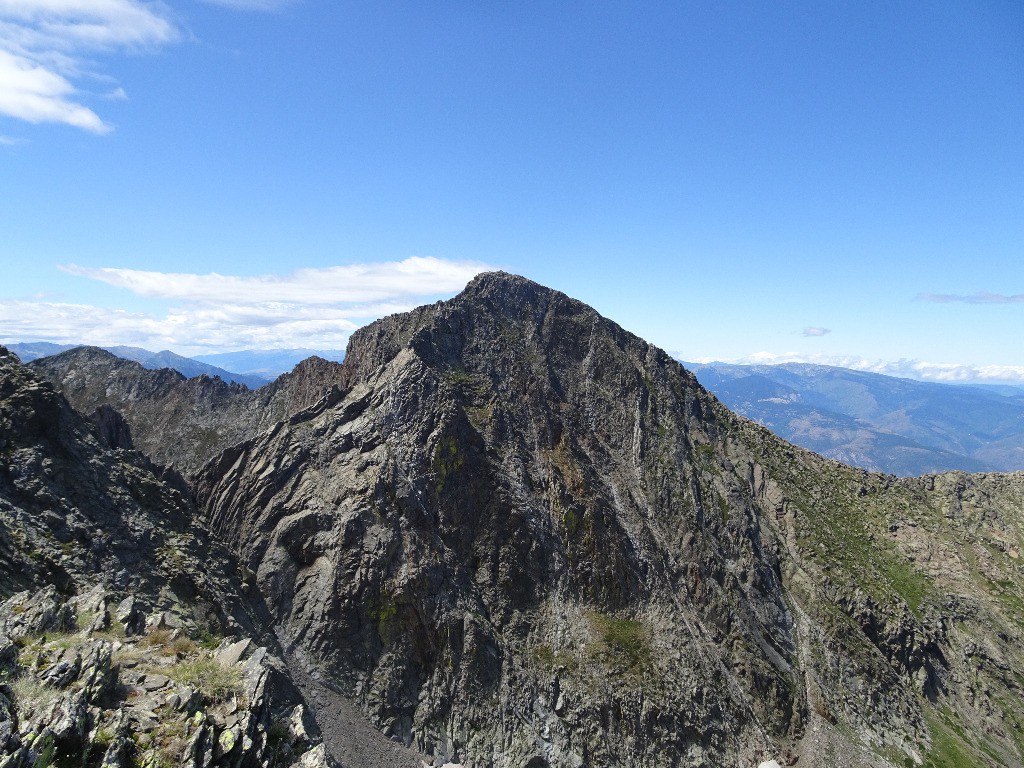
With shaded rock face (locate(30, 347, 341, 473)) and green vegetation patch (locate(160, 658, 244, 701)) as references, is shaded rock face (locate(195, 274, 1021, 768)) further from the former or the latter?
green vegetation patch (locate(160, 658, 244, 701))

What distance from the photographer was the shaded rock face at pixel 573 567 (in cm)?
6950

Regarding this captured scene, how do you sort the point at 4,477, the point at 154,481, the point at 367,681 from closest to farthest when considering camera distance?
the point at 4,477 → the point at 154,481 → the point at 367,681

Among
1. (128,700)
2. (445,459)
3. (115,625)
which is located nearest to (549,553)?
(445,459)

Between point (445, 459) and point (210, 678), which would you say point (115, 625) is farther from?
point (445, 459)

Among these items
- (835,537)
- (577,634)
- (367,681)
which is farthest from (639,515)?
(367,681)

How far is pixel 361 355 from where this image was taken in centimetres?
10819

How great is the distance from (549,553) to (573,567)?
432cm

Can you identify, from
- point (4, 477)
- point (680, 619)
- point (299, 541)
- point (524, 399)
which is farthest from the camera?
point (524, 399)

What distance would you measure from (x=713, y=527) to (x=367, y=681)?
62.3m

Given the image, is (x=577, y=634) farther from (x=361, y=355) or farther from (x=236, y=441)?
(x=236, y=441)

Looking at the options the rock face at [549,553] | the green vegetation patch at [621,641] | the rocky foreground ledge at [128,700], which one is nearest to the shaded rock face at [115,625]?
the rocky foreground ledge at [128,700]

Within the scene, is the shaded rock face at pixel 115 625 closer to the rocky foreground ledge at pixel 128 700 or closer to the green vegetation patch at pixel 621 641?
the rocky foreground ledge at pixel 128 700

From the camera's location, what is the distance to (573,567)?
275 ft

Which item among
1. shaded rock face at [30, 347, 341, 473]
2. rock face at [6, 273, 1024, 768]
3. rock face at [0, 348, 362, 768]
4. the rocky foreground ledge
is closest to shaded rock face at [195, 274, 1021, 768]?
rock face at [6, 273, 1024, 768]
